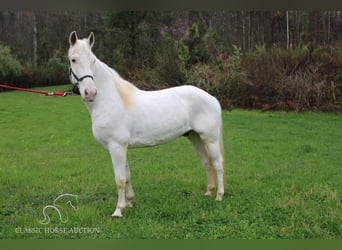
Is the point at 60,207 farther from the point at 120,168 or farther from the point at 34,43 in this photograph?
the point at 34,43

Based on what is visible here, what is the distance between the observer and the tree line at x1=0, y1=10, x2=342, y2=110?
12812 millimetres

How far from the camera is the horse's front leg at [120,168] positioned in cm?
403

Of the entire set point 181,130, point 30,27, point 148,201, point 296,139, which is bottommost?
point 296,139

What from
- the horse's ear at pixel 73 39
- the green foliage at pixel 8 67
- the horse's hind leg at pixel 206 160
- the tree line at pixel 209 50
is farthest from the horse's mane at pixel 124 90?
the green foliage at pixel 8 67

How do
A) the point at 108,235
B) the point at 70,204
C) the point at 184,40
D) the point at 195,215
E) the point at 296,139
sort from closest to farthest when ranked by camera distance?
the point at 108,235 → the point at 195,215 → the point at 70,204 → the point at 296,139 → the point at 184,40

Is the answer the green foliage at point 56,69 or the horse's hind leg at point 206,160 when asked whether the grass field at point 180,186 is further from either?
the green foliage at point 56,69

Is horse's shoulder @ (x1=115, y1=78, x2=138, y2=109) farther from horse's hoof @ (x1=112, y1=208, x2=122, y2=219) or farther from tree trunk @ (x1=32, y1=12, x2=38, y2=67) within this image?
tree trunk @ (x1=32, y1=12, x2=38, y2=67)

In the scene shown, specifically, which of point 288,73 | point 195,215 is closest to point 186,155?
point 195,215

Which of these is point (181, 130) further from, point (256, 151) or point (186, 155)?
point (256, 151)

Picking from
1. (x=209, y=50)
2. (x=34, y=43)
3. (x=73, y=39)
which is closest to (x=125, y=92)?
(x=73, y=39)

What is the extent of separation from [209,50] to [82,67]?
38.8 ft

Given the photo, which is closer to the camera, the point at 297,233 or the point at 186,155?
the point at 297,233

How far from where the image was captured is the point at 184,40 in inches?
587

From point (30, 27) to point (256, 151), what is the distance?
1883 centimetres
